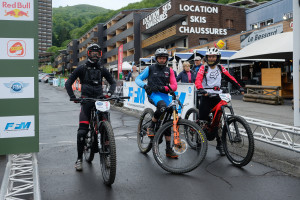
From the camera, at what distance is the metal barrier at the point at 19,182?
3553 millimetres

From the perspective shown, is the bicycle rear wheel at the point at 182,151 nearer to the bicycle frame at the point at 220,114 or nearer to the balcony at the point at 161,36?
the bicycle frame at the point at 220,114

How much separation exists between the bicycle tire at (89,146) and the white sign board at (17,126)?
0.93m

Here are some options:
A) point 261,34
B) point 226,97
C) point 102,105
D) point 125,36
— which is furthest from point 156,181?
point 125,36

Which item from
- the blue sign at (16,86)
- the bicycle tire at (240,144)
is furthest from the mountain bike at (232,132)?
the blue sign at (16,86)

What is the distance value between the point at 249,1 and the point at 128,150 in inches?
2212

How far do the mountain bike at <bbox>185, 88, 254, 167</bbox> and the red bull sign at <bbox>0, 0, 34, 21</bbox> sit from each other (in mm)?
3297

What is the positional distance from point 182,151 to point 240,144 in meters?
0.97

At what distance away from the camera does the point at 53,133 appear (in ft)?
27.0

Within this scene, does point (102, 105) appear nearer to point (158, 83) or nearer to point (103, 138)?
point (103, 138)

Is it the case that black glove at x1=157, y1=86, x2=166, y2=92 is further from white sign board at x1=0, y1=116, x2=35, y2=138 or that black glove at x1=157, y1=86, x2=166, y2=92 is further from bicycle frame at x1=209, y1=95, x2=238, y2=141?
white sign board at x1=0, y1=116, x2=35, y2=138

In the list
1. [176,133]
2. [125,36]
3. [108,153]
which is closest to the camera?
[108,153]

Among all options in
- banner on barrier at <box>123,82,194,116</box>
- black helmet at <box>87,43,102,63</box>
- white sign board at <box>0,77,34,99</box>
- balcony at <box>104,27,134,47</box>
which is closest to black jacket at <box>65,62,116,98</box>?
black helmet at <box>87,43,102,63</box>

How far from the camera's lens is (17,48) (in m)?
4.95

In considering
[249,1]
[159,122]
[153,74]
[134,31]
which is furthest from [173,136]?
[249,1]
